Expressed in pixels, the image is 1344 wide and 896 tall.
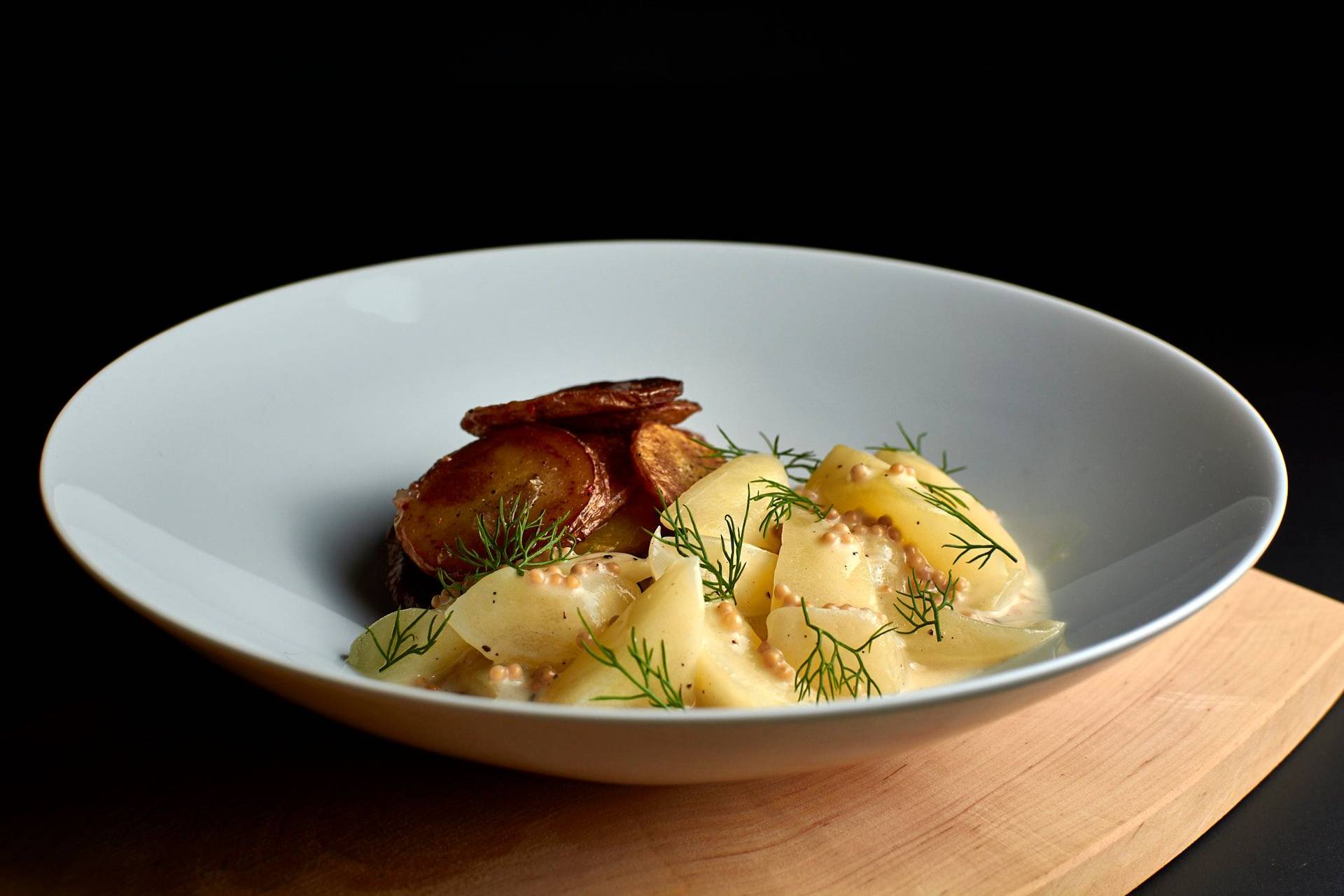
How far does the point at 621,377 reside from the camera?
10.1 feet

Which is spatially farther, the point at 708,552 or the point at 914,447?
the point at 914,447

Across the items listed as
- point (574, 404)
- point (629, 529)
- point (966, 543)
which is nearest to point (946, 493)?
point (966, 543)

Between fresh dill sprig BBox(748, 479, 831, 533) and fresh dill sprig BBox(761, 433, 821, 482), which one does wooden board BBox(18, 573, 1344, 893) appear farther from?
fresh dill sprig BBox(761, 433, 821, 482)

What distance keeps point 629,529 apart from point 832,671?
0.58 meters

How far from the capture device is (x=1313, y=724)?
236 cm

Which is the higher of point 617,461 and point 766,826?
point 617,461

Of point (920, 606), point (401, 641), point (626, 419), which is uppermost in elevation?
point (626, 419)

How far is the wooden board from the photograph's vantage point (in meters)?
1.74

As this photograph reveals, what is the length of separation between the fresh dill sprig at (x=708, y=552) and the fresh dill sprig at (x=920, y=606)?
0.86 ft

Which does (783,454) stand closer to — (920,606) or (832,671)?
(920,606)

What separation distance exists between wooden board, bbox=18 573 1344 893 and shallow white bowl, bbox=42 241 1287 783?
193 millimetres

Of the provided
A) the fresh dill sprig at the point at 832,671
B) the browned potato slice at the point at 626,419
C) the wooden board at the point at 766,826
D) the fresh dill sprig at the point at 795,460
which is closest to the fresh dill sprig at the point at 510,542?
the browned potato slice at the point at 626,419

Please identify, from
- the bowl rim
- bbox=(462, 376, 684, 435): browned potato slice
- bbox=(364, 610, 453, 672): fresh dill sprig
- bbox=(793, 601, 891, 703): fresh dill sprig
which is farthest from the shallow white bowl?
bbox=(462, 376, 684, 435): browned potato slice

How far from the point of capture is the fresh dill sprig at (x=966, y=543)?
88.5 inches
